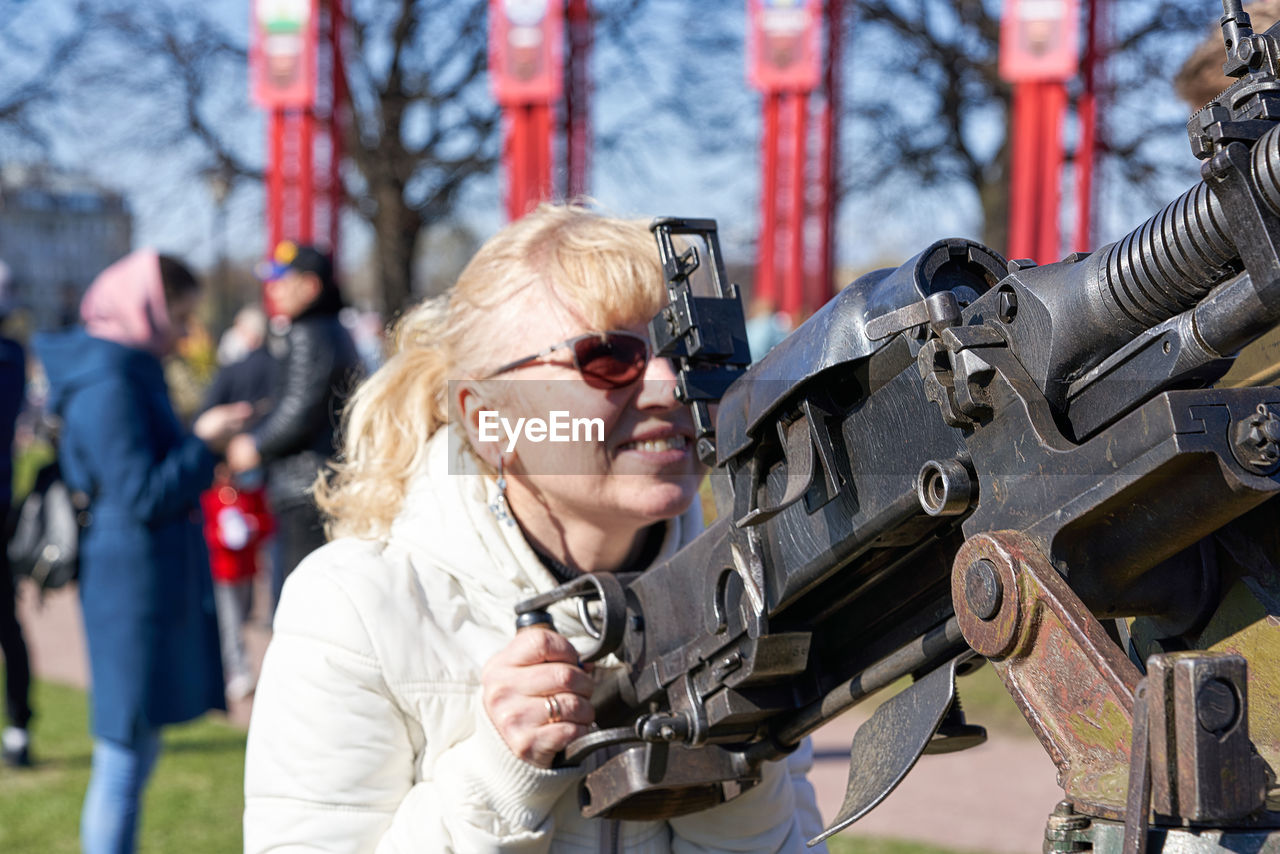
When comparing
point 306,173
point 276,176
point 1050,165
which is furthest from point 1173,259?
Result: point 276,176

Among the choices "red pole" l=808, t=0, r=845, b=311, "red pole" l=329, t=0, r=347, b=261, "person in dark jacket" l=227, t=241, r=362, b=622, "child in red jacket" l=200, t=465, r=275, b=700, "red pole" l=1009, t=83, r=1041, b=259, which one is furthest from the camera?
"red pole" l=808, t=0, r=845, b=311

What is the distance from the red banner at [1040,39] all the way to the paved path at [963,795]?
26.8 feet

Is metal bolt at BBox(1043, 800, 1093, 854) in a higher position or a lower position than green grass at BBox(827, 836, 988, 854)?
higher

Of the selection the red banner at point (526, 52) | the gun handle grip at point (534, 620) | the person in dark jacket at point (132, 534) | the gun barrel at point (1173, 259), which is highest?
the red banner at point (526, 52)

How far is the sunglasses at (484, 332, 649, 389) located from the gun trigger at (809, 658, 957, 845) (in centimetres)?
68

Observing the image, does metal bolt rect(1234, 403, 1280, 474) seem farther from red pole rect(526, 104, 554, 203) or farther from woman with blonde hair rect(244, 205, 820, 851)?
red pole rect(526, 104, 554, 203)

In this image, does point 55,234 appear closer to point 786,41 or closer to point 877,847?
point 786,41

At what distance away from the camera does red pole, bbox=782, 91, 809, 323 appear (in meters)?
13.5

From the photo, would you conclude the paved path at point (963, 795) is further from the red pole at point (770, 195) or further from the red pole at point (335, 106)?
the red pole at point (335, 106)

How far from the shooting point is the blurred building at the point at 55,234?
66.1 feet

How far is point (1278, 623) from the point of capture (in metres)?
1.12

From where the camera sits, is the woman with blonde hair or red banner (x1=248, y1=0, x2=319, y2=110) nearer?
the woman with blonde hair

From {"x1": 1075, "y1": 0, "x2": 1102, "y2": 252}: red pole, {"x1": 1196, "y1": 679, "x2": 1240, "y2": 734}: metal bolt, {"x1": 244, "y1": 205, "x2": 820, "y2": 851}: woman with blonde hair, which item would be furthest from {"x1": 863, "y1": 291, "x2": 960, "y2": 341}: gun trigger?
{"x1": 1075, "y1": 0, "x2": 1102, "y2": 252}: red pole
